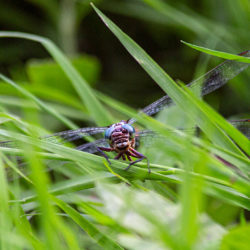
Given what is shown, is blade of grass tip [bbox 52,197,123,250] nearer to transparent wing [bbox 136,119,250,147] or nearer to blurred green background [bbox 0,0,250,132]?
transparent wing [bbox 136,119,250,147]

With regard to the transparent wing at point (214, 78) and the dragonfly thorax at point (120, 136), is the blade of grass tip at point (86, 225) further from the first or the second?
the transparent wing at point (214, 78)

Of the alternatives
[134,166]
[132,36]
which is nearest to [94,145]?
[134,166]

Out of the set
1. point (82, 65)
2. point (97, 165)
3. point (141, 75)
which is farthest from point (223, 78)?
point (141, 75)

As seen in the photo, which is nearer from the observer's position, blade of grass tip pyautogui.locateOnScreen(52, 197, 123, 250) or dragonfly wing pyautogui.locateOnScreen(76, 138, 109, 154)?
blade of grass tip pyautogui.locateOnScreen(52, 197, 123, 250)

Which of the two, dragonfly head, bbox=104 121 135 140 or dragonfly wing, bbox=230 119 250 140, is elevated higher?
dragonfly head, bbox=104 121 135 140

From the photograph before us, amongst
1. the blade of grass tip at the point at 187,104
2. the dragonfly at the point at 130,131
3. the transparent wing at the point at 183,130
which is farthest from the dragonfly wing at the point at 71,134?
the blade of grass tip at the point at 187,104

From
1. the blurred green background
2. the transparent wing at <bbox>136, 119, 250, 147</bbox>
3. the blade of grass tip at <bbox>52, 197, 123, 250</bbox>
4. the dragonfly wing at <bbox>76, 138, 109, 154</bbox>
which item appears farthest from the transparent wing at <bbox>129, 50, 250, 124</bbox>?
the blurred green background
